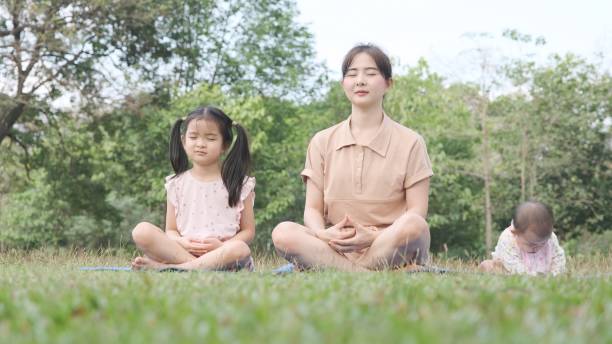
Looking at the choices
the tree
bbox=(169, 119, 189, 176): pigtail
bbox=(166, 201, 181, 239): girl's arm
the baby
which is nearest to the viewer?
the baby

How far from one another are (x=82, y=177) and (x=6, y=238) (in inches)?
284

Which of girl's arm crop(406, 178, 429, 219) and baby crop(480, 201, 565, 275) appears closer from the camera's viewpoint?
girl's arm crop(406, 178, 429, 219)

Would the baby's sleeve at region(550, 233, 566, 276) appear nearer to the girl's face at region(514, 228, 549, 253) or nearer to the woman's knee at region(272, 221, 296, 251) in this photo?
the girl's face at region(514, 228, 549, 253)

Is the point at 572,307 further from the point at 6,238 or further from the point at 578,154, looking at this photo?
the point at 6,238

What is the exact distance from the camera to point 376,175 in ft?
19.7

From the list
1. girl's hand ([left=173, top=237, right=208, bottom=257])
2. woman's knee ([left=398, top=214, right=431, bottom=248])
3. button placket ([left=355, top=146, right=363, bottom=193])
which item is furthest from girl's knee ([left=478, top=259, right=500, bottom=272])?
girl's hand ([left=173, top=237, right=208, bottom=257])

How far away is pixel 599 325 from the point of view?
2334mm

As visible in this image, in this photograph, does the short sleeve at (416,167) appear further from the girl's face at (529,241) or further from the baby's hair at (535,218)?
the girl's face at (529,241)

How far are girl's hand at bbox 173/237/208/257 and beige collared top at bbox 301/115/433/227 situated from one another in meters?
1.04

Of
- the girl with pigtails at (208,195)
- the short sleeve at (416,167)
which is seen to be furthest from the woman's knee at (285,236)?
the short sleeve at (416,167)

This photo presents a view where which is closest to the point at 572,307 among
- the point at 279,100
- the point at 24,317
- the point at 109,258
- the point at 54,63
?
the point at 24,317

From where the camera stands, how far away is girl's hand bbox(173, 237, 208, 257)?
6.12 meters

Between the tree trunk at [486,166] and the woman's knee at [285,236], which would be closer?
the woman's knee at [285,236]

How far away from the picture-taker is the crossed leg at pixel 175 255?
19.2 ft
